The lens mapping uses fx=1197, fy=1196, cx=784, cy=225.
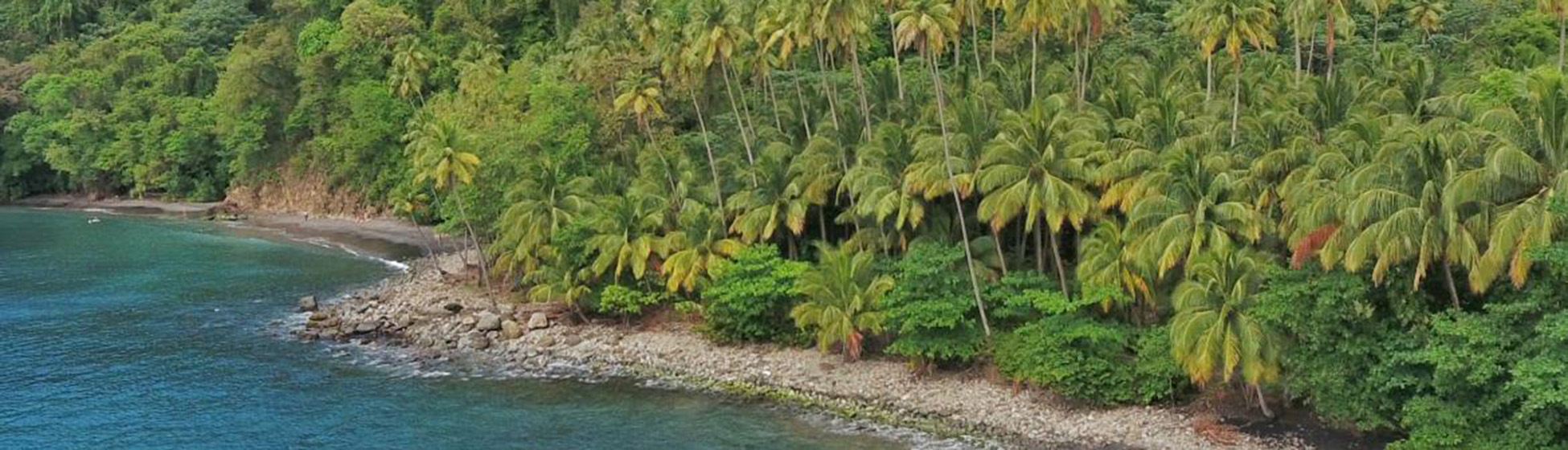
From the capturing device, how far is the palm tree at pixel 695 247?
45.4m

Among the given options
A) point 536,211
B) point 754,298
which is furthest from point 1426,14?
point 536,211

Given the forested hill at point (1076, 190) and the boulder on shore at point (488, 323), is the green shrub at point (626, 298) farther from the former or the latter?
the boulder on shore at point (488, 323)

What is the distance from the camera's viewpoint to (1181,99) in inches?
1635

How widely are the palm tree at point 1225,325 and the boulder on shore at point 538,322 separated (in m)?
26.2

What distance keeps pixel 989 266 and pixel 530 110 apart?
28.5 metres

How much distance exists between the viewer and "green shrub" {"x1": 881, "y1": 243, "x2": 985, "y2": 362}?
121ft

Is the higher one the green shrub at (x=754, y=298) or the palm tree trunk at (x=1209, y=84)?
the palm tree trunk at (x=1209, y=84)

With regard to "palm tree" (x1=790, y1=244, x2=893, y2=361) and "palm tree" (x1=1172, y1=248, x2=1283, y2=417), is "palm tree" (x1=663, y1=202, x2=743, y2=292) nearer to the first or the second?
"palm tree" (x1=790, y1=244, x2=893, y2=361)

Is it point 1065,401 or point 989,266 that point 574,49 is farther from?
point 1065,401

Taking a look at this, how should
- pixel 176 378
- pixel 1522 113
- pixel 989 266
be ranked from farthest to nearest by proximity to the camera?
pixel 176 378
pixel 989 266
pixel 1522 113

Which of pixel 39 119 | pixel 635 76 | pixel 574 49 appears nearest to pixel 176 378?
pixel 635 76

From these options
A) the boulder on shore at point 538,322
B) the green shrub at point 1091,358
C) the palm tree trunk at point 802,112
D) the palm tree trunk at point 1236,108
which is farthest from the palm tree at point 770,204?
the palm tree trunk at point 1236,108

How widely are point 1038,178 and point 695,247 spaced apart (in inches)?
591

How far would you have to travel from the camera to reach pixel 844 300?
129ft
